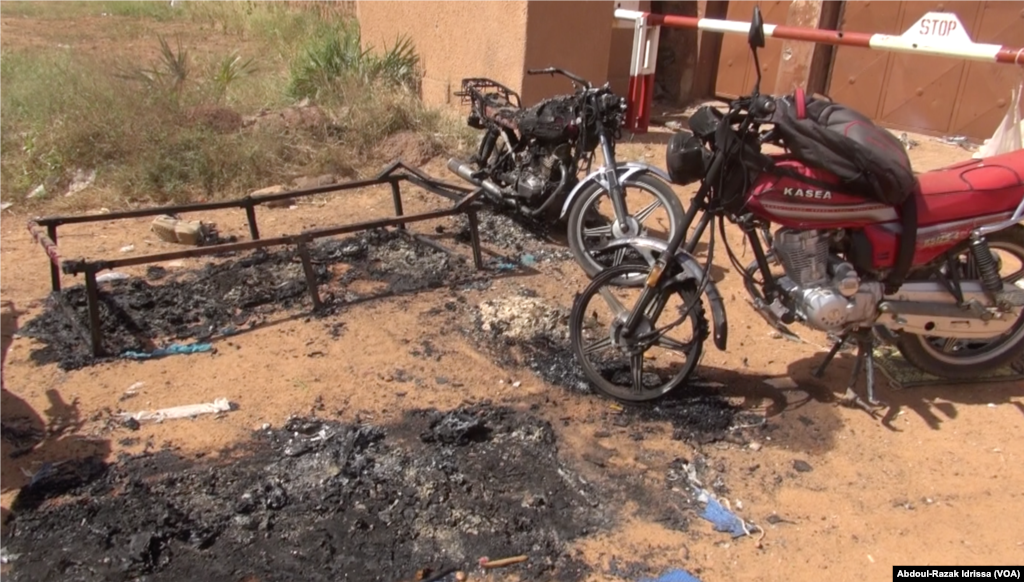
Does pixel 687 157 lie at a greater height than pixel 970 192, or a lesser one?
greater

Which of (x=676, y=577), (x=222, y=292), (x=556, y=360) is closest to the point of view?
(x=676, y=577)

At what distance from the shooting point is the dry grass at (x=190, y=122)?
706cm

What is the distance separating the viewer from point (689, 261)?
394 centimetres

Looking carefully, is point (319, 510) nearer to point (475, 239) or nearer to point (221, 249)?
point (221, 249)

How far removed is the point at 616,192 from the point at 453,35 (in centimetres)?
396

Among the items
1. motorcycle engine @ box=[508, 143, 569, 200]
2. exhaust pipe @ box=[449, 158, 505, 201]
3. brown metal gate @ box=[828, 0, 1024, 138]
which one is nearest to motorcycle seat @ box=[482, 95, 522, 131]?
motorcycle engine @ box=[508, 143, 569, 200]

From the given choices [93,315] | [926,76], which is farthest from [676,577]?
[926,76]

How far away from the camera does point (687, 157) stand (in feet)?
12.5

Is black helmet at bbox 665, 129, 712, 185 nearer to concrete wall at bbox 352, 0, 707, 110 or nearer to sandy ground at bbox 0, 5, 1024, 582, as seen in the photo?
sandy ground at bbox 0, 5, 1024, 582

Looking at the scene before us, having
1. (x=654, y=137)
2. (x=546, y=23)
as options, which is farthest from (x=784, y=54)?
(x=546, y=23)

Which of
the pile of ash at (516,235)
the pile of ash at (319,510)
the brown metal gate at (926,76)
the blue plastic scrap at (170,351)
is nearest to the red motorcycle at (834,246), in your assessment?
the pile of ash at (319,510)

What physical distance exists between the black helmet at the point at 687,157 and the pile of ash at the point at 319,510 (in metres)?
1.37

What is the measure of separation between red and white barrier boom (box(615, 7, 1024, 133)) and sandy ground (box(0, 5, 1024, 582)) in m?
2.01

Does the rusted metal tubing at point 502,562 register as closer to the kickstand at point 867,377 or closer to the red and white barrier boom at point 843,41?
the kickstand at point 867,377
